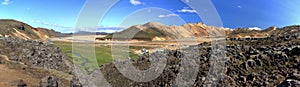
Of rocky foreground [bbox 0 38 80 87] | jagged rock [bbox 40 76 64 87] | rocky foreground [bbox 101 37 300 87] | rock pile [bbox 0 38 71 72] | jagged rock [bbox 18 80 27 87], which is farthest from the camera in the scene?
rock pile [bbox 0 38 71 72]

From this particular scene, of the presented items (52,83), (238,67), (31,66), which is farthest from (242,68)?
(31,66)

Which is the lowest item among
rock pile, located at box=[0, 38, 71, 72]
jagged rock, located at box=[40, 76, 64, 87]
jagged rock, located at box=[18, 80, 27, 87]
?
jagged rock, located at box=[18, 80, 27, 87]

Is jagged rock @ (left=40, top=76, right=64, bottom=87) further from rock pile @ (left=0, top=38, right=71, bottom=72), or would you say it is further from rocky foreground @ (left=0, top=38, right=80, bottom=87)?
rock pile @ (left=0, top=38, right=71, bottom=72)

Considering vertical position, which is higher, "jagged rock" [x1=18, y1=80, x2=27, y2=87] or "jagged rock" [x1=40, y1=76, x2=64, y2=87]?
"jagged rock" [x1=40, y1=76, x2=64, y2=87]

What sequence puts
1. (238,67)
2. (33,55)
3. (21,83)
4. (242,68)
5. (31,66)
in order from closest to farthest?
(242,68) < (238,67) < (21,83) < (31,66) < (33,55)

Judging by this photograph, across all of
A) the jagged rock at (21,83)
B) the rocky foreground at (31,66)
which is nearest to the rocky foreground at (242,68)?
the rocky foreground at (31,66)

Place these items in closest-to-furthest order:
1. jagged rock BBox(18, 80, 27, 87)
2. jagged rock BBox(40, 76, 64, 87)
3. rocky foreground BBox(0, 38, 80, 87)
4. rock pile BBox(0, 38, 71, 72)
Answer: jagged rock BBox(40, 76, 64, 87), jagged rock BBox(18, 80, 27, 87), rocky foreground BBox(0, 38, 80, 87), rock pile BBox(0, 38, 71, 72)

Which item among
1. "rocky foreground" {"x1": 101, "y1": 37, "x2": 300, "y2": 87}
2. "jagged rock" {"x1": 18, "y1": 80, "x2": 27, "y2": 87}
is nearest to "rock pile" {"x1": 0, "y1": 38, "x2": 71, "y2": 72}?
"jagged rock" {"x1": 18, "y1": 80, "x2": 27, "y2": 87}

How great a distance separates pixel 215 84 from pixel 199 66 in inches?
94.8

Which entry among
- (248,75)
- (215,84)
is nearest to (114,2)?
(215,84)

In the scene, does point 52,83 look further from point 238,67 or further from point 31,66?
point 238,67

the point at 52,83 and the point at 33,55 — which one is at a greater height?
the point at 33,55

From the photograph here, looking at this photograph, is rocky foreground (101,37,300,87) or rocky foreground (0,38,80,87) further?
rocky foreground (0,38,80,87)

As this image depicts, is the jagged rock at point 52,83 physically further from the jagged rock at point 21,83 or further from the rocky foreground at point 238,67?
the jagged rock at point 21,83
